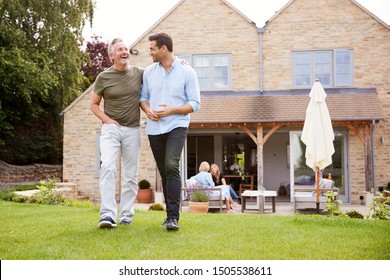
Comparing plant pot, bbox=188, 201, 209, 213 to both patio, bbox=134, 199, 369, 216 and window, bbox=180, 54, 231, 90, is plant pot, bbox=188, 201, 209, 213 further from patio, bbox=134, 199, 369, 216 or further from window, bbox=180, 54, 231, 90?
window, bbox=180, 54, 231, 90

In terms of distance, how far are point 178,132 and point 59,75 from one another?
16980mm

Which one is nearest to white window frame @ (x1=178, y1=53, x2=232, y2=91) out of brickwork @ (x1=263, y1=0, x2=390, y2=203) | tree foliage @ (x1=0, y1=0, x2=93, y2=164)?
brickwork @ (x1=263, y1=0, x2=390, y2=203)

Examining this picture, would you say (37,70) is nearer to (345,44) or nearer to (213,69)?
(213,69)

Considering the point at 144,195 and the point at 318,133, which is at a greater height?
the point at 318,133

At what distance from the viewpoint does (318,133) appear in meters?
9.47

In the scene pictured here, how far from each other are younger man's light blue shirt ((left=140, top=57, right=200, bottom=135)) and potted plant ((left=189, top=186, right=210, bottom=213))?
19.2ft

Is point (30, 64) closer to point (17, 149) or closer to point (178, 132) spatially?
point (17, 149)

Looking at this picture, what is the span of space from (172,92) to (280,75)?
36.4 feet

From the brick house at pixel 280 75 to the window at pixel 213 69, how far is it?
34mm

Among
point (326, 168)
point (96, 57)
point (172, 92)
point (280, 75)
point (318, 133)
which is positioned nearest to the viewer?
point (172, 92)

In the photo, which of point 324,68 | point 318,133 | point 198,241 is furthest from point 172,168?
point 324,68

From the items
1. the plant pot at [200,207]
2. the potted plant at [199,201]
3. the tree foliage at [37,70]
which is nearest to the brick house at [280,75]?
the tree foliage at [37,70]

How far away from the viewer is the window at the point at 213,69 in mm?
15305
